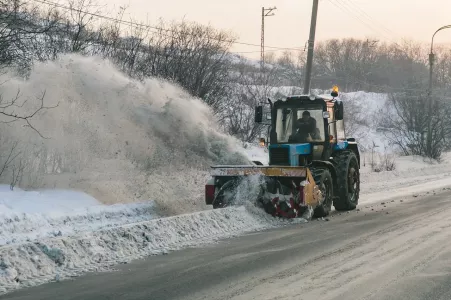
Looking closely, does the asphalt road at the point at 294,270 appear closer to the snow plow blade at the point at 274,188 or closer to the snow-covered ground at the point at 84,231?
the snow-covered ground at the point at 84,231

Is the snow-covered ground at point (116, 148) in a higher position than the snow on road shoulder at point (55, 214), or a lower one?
higher

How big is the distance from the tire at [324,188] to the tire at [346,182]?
24.0 inches

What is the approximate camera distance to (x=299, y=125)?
40.3ft

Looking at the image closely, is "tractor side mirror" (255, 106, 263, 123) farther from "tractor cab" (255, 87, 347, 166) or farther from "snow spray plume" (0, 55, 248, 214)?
"snow spray plume" (0, 55, 248, 214)

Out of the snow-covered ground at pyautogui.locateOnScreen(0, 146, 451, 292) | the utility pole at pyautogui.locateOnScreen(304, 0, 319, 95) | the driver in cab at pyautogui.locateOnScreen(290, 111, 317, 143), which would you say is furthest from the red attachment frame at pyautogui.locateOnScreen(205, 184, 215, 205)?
the utility pole at pyautogui.locateOnScreen(304, 0, 319, 95)

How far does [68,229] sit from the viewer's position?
9.09 meters

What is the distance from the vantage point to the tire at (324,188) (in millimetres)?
11391

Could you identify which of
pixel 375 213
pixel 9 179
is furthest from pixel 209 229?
pixel 9 179

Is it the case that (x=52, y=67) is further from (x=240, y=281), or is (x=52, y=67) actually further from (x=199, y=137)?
(x=240, y=281)

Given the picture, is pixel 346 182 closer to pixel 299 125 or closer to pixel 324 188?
pixel 324 188

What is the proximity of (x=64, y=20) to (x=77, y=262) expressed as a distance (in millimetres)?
16270

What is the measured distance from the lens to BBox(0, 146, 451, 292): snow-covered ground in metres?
6.43

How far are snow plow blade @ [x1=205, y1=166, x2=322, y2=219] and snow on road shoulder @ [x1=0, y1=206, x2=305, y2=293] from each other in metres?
0.66

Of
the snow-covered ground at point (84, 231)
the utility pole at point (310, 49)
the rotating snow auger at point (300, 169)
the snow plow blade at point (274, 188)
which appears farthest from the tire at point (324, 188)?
the utility pole at point (310, 49)
